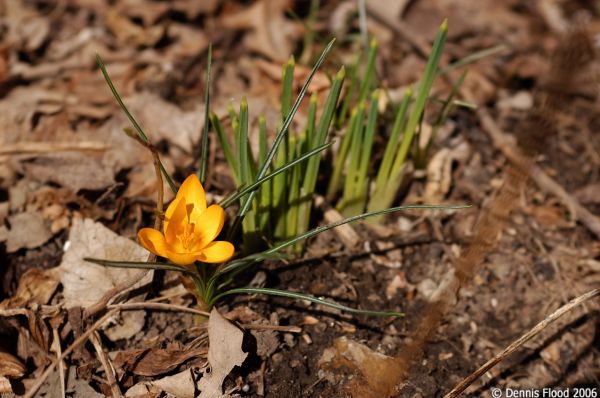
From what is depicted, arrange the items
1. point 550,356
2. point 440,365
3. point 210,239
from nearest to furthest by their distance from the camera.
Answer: point 210,239, point 440,365, point 550,356

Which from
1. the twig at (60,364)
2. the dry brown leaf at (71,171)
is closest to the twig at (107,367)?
the twig at (60,364)

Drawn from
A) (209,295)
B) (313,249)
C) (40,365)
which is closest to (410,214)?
(313,249)

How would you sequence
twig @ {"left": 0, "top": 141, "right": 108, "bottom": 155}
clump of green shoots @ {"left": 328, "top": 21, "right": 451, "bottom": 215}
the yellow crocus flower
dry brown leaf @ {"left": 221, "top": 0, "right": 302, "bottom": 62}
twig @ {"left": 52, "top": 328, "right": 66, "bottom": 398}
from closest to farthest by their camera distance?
1. the yellow crocus flower
2. twig @ {"left": 52, "top": 328, "right": 66, "bottom": 398}
3. clump of green shoots @ {"left": 328, "top": 21, "right": 451, "bottom": 215}
4. twig @ {"left": 0, "top": 141, "right": 108, "bottom": 155}
5. dry brown leaf @ {"left": 221, "top": 0, "right": 302, "bottom": 62}

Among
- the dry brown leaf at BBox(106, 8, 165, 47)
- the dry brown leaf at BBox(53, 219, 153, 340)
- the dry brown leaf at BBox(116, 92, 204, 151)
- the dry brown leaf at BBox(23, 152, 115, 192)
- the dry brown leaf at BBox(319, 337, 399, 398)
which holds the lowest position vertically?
the dry brown leaf at BBox(319, 337, 399, 398)

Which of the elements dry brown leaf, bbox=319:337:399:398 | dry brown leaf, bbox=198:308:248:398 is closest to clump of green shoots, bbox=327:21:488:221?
dry brown leaf, bbox=319:337:399:398

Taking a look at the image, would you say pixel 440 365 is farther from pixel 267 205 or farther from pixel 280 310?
pixel 267 205

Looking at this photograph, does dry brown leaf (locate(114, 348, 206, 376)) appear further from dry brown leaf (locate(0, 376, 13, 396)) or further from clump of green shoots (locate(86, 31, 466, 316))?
dry brown leaf (locate(0, 376, 13, 396))

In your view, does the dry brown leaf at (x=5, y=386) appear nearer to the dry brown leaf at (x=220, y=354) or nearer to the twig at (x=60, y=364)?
the twig at (x=60, y=364)
